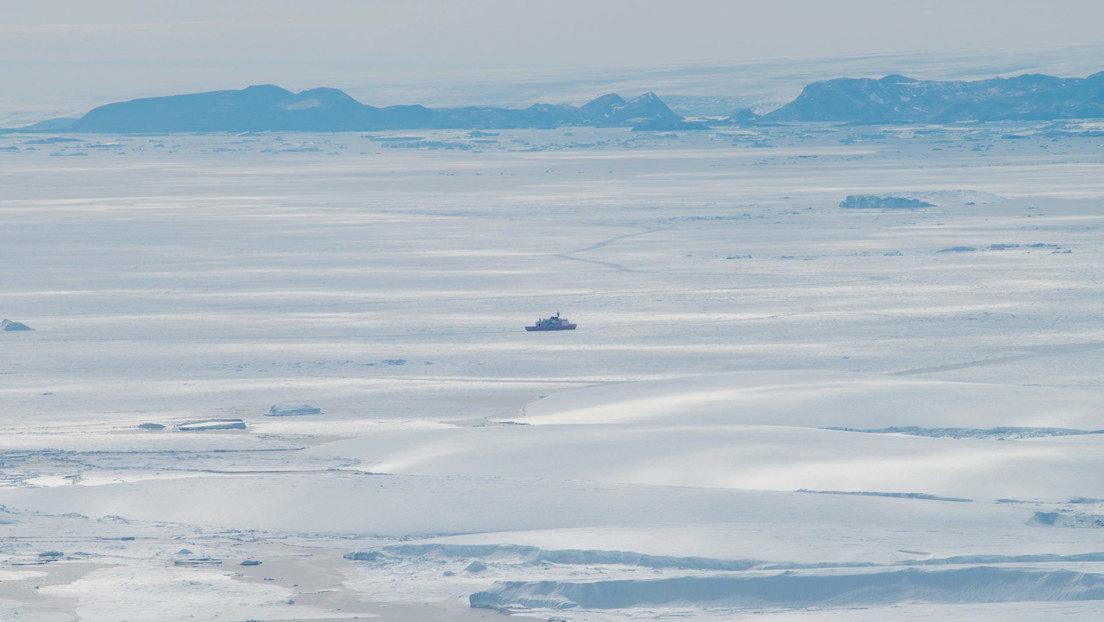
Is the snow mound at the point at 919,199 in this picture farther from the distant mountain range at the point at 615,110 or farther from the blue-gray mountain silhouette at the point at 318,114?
the blue-gray mountain silhouette at the point at 318,114

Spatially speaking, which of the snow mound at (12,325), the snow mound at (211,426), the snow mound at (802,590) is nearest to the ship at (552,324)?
the snow mound at (211,426)

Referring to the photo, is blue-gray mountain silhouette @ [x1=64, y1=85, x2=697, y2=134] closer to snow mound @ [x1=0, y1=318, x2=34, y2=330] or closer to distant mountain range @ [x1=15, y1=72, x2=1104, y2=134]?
distant mountain range @ [x1=15, y1=72, x2=1104, y2=134]

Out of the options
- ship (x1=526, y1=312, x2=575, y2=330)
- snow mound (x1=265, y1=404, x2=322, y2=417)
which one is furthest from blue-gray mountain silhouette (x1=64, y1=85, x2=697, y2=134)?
snow mound (x1=265, y1=404, x2=322, y2=417)

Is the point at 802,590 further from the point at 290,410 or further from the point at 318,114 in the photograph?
the point at 318,114

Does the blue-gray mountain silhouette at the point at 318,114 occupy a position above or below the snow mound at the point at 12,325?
above

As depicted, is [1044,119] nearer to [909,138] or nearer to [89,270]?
[909,138]

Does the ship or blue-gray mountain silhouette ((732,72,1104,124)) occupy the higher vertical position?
blue-gray mountain silhouette ((732,72,1104,124))

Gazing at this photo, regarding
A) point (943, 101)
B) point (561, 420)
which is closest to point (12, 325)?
point (561, 420)
